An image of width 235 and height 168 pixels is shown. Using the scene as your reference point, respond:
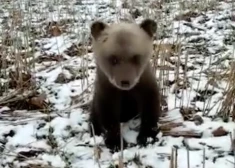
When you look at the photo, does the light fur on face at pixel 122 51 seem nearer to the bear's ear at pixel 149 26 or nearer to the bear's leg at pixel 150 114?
the bear's ear at pixel 149 26

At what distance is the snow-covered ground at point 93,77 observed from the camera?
340cm

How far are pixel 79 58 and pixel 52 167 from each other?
2.34 metres

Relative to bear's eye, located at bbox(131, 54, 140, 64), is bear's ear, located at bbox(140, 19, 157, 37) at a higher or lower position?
higher

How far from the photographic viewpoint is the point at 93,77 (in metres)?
4.95

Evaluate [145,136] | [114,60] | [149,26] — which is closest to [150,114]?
[145,136]

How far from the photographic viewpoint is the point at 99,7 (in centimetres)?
764

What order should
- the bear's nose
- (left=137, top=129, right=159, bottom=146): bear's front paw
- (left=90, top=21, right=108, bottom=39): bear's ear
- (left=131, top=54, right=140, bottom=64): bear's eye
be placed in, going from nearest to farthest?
the bear's nose < (left=131, top=54, right=140, bottom=64): bear's eye < (left=137, top=129, right=159, bottom=146): bear's front paw < (left=90, top=21, right=108, bottom=39): bear's ear

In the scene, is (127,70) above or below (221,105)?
above

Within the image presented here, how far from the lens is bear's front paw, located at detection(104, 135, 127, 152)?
3529 millimetres

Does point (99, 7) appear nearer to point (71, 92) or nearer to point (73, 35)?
point (73, 35)

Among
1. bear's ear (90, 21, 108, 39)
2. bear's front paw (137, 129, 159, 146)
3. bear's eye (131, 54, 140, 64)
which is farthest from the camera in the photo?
bear's ear (90, 21, 108, 39)

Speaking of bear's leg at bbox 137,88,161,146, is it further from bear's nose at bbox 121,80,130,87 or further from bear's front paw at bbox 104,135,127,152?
bear's nose at bbox 121,80,130,87

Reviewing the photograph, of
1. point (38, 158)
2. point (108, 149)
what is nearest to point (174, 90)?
point (108, 149)

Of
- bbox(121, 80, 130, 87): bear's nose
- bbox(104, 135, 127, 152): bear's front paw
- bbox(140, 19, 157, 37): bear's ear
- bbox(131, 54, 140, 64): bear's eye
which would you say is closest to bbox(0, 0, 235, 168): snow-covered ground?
bbox(104, 135, 127, 152): bear's front paw
